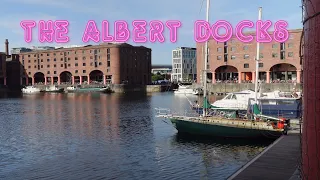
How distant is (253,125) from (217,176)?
9880mm

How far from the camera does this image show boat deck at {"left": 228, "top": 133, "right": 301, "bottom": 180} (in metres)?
14.4

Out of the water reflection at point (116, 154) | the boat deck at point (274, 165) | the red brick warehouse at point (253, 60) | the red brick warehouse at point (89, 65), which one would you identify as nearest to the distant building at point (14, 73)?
the red brick warehouse at point (89, 65)

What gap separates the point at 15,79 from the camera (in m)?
165

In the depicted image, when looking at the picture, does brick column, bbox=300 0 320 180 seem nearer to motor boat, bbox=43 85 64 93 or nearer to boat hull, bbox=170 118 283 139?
boat hull, bbox=170 118 283 139

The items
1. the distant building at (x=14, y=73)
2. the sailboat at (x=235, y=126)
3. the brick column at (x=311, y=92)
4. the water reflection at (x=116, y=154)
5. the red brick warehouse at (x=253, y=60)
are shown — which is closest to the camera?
the brick column at (x=311, y=92)

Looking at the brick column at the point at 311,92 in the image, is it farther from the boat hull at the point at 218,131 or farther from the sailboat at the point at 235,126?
the boat hull at the point at 218,131

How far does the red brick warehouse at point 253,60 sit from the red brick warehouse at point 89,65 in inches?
1589

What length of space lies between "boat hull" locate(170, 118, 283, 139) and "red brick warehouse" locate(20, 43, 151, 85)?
111801 millimetres

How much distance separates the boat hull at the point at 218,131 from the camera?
27.3m

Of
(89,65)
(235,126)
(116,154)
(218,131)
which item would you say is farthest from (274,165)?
(89,65)

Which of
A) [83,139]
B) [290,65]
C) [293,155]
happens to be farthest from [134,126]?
[290,65]

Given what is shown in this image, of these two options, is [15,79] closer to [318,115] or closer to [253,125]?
[253,125]

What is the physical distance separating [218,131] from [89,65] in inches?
4825

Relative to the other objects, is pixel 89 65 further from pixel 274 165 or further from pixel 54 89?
pixel 274 165
